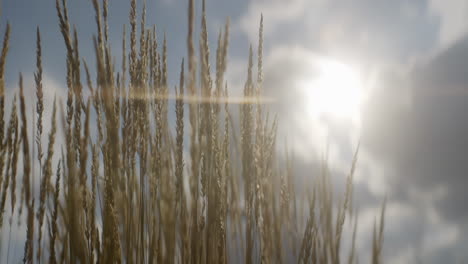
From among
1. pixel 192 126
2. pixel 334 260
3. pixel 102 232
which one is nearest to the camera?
pixel 192 126

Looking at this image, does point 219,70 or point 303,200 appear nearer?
point 219,70

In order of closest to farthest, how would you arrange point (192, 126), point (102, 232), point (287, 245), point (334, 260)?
1. point (192, 126)
2. point (102, 232)
3. point (334, 260)
4. point (287, 245)

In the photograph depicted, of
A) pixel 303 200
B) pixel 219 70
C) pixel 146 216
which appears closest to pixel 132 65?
pixel 219 70

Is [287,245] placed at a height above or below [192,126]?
below

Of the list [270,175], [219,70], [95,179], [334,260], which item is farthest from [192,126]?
[334,260]

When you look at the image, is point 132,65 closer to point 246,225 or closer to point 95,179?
point 95,179

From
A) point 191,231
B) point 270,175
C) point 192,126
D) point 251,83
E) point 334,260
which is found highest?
point 251,83

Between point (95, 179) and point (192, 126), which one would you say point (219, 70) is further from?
point (95, 179)

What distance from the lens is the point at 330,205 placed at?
1498 mm

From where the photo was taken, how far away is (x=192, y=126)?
109 centimetres

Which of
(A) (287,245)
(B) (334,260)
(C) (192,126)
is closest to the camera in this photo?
(C) (192,126)

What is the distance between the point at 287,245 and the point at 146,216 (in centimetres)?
52

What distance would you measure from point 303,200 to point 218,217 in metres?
0.41

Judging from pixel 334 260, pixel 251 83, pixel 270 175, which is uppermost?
pixel 251 83
